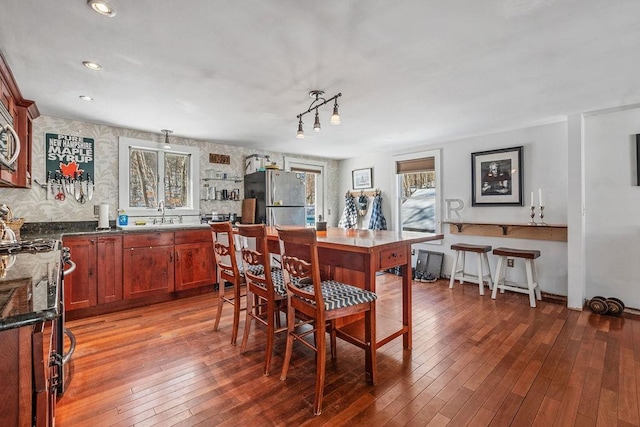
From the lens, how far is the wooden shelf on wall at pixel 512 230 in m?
3.65

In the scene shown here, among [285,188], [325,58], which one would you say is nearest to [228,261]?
[325,58]

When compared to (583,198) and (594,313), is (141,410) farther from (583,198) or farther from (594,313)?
(583,198)

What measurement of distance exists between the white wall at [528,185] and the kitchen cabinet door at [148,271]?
384 centimetres

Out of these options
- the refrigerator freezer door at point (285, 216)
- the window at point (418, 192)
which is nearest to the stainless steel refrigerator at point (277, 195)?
the refrigerator freezer door at point (285, 216)

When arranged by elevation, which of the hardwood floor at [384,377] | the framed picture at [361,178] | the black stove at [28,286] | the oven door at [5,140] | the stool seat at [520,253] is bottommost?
the hardwood floor at [384,377]

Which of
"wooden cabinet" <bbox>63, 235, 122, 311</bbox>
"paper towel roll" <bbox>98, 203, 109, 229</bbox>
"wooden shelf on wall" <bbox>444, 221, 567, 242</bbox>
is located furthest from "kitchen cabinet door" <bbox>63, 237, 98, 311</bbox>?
"wooden shelf on wall" <bbox>444, 221, 567, 242</bbox>

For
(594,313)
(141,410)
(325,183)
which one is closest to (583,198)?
(594,313)

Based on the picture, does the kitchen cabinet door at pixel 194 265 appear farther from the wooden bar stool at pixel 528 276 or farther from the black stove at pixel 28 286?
the wooden bar stool at pixel 528 276

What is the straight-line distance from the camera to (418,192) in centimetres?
520

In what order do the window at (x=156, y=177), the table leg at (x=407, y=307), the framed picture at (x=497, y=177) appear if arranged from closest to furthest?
the table leg at (x=407, y=307)
the window at (x=156, y=177)
the framed picture at (x=497, y=177)

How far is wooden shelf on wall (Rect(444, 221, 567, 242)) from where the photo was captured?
12.0 feet

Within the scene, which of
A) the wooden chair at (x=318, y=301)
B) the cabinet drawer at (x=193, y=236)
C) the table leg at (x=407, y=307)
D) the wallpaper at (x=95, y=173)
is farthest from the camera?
the cabinet drawer at (x=193, y=236)

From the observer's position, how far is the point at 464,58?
2.09 metres

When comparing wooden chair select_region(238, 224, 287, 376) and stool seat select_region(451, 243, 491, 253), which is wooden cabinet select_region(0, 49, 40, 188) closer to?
wooden chair select_region(238, 224, 287, 376)
